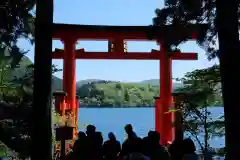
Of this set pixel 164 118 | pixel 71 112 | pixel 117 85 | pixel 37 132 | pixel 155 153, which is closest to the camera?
pixel 155 153

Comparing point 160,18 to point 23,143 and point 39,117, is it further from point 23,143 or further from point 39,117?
point 23,143

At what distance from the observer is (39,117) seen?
5180 millimetres

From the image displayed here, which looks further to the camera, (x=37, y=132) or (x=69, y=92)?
(x=69, y=92)

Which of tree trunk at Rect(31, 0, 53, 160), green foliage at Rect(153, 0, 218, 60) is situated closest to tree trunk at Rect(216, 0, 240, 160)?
green foliage at Rect(153, 0, 218, 60)

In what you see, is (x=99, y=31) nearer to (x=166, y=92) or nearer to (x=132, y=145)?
(x=166, y=92)

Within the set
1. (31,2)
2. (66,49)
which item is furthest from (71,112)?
(31,2)

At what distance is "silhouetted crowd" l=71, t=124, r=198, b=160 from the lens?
15.8ft

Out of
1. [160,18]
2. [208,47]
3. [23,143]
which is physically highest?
[160,18]

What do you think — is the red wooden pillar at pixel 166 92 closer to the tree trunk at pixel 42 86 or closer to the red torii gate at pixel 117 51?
the red torii gate at pixel 117 51

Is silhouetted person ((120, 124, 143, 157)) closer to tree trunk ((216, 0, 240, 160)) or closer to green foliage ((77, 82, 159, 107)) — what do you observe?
tree trunk ((216, 0, 240, 160))

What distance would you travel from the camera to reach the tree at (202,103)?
686 centimetres

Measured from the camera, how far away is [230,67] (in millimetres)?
5102

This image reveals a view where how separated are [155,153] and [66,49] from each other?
19.1ft

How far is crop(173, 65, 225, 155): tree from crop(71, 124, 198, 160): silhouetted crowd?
207 centimetres
